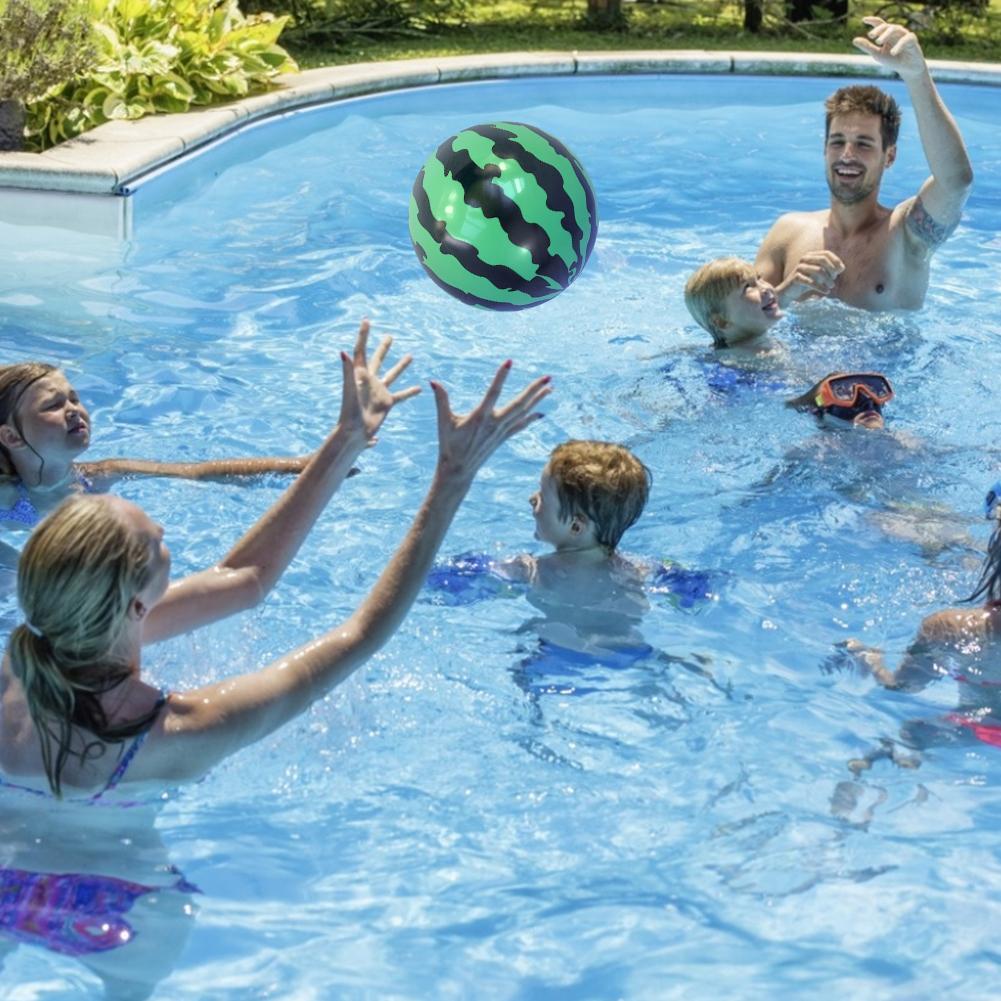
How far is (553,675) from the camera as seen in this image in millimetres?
4762

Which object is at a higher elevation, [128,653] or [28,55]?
[28,55]

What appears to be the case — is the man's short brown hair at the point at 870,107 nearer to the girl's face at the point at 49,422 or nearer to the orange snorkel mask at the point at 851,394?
the orange snorkel mask at the point at 851,394

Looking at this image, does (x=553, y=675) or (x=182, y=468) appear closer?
(x=553, y=675)

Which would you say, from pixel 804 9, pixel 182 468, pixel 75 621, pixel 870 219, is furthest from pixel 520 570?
pixel 804 9

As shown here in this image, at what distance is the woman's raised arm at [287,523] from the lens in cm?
355

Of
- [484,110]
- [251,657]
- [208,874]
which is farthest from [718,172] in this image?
[208,874]

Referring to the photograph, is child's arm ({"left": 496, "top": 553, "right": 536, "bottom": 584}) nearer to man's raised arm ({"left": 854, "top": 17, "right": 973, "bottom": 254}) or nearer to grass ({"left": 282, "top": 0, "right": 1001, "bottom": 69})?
man's raised arm ({"left": 854, "top": 17, "right": 973, "bottom": 254})

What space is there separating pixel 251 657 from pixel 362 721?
0.56 m

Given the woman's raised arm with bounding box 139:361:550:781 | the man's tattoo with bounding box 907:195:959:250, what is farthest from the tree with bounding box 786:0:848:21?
the woman's raised arm with bounding box 139:361:550:781

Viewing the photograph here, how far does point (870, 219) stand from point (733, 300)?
3.28ft

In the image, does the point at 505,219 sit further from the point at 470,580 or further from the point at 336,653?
the point at 336,653

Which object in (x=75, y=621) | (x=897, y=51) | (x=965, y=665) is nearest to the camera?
(x=75, y=621)

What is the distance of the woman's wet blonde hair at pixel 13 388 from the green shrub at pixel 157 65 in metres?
5.12

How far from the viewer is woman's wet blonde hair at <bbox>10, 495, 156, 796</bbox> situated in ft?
9.64
